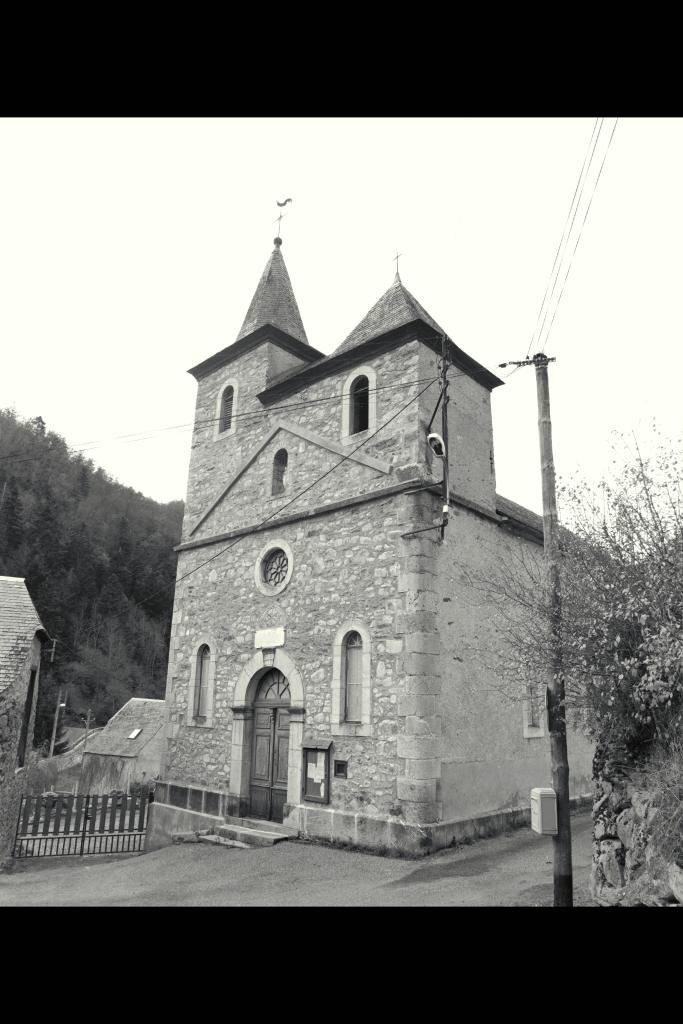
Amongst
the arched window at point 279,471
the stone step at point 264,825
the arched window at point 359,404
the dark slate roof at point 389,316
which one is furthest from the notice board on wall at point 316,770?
the dark slate roof at point 389,316

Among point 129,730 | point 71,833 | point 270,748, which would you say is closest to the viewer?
point 270,748

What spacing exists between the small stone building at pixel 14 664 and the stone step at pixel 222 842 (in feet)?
12.6

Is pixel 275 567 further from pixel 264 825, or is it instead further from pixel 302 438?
pixel 264 825

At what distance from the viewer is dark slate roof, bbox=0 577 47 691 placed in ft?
41.2

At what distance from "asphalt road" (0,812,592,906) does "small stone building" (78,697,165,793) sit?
18.9m

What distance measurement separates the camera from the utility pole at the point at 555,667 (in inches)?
253

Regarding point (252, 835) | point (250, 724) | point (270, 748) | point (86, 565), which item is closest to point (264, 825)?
point (252, 835)

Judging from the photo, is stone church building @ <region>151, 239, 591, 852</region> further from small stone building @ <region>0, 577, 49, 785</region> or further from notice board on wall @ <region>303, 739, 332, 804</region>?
small stone building @ <region>0, 577, 49, 785</region>

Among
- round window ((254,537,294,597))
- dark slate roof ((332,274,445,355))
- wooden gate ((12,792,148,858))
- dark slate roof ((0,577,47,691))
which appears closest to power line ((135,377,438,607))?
round window ((254,537,294,597))

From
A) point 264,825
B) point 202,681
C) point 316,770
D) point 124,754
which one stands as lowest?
point 124,754

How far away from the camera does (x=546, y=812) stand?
6.53m

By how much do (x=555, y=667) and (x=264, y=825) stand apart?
7.09 metres
